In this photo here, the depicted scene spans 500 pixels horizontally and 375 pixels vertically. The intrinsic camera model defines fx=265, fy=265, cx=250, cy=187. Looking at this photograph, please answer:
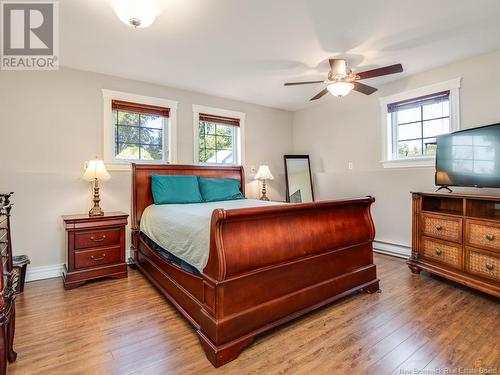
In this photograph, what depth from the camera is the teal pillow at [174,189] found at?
11.2 ft

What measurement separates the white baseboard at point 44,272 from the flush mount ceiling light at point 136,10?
2.86 metres

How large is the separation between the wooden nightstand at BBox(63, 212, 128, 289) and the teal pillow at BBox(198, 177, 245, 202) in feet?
3.65

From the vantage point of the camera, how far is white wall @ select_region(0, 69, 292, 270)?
2912 mm

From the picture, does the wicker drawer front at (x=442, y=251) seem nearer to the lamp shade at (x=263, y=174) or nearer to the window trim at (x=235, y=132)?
the lamp shade at (x=263, y=174)

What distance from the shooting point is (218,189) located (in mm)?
3830

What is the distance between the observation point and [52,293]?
2.63 meters

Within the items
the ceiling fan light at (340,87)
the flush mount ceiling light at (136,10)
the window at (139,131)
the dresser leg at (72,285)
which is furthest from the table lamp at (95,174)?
the ceiling fan light at (340,87)

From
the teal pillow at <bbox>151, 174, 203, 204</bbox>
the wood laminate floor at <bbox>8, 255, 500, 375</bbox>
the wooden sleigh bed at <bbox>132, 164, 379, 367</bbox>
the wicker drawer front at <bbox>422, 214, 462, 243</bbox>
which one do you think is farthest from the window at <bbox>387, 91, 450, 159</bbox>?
the teal pillow at <bbox>151, 174, 203, 204</bbox>

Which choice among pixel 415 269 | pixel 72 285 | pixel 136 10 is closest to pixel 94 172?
pixel 72 285

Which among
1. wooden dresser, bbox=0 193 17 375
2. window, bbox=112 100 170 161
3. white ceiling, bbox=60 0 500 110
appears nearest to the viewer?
wooden dresser, bbox=0 193 17 375

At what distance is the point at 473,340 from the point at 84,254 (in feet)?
11.4

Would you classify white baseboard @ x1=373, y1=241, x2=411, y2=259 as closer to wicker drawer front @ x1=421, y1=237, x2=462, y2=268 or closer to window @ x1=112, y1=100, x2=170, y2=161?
wicker drawer front @ x1=421, y1=237, x2=462, y2=268

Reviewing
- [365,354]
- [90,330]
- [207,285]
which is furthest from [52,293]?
[365,354]

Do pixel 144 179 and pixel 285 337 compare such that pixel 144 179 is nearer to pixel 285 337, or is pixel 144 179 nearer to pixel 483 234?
pixel 285 337
